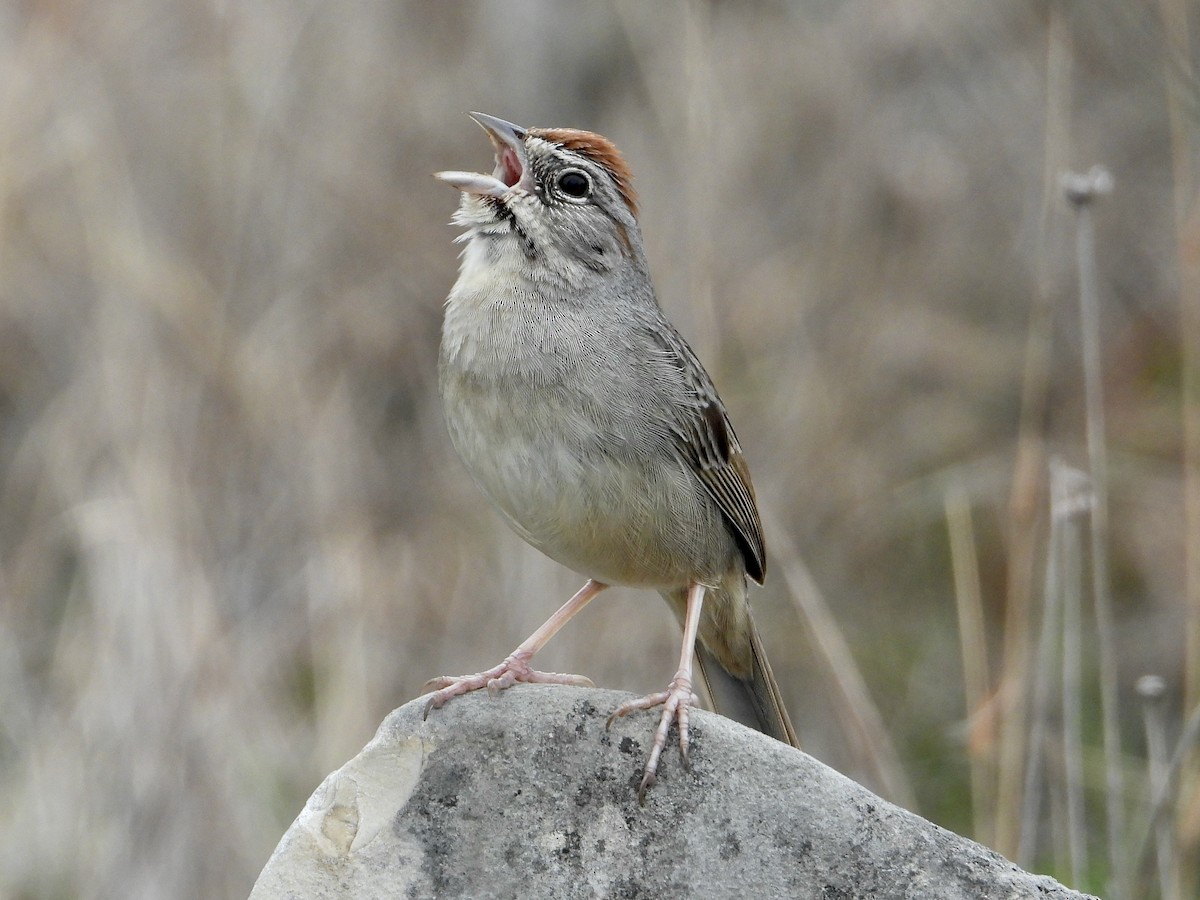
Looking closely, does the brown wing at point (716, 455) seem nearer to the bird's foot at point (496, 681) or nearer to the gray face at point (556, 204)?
the gray face at point (556, 204)

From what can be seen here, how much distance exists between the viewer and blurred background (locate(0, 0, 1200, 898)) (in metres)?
4.93

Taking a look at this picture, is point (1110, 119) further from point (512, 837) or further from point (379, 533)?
point (512, 837)

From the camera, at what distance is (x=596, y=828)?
266cm

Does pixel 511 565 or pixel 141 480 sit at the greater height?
pixel 141 480

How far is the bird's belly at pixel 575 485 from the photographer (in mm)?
3270

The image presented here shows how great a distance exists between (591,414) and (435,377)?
10.4ft

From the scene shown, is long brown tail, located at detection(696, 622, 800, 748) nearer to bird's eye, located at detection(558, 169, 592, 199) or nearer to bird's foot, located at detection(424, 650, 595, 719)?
bird's foot, located at detection(424, 650, 595, 719)

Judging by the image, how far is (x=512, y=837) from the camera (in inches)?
104

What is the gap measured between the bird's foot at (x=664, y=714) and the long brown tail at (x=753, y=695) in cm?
78

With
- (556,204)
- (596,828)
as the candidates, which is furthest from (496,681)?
(556,204)

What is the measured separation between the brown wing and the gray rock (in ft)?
3.06

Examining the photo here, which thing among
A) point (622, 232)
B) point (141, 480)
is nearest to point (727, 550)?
point (622, 232)

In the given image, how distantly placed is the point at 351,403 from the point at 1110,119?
366cm

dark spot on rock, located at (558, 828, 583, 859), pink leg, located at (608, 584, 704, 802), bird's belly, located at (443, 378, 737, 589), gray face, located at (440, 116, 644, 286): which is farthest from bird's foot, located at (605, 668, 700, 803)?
gray face, located at (440, 116, 644, 286)
